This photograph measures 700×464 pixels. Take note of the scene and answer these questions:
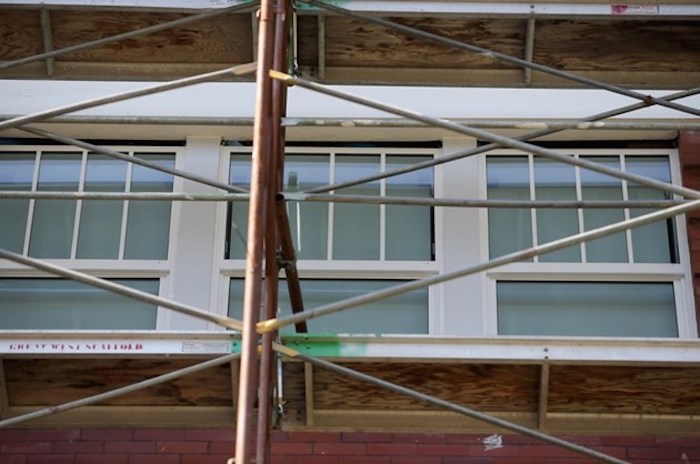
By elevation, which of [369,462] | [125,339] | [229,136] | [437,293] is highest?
[229,136]

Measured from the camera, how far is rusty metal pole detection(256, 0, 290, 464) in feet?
20.9

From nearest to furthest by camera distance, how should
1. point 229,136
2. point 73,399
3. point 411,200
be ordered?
point 411,200 < point 73,399 < point 229,136

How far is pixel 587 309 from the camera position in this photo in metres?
8.84

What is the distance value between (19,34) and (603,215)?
4.31 meters

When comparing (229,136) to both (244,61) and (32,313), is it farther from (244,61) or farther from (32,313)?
(32,313)

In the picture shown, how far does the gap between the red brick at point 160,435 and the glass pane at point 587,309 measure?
7.70ft

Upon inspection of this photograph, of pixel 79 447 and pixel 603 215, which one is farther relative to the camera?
pixel 603 215

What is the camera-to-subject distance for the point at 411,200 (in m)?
7.05

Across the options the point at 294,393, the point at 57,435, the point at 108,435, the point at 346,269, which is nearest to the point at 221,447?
the point at 108,435

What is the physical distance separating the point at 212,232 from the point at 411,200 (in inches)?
95.4

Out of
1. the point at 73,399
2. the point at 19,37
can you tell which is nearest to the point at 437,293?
the point at 73,399

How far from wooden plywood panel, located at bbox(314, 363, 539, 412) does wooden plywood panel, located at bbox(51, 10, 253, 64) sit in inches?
90.5

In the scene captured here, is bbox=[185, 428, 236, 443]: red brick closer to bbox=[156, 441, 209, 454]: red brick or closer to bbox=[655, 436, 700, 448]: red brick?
bbox=[156, 441, 209, 454]: red brick

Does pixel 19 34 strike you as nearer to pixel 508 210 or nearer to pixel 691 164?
Answer: pixel 508 210
